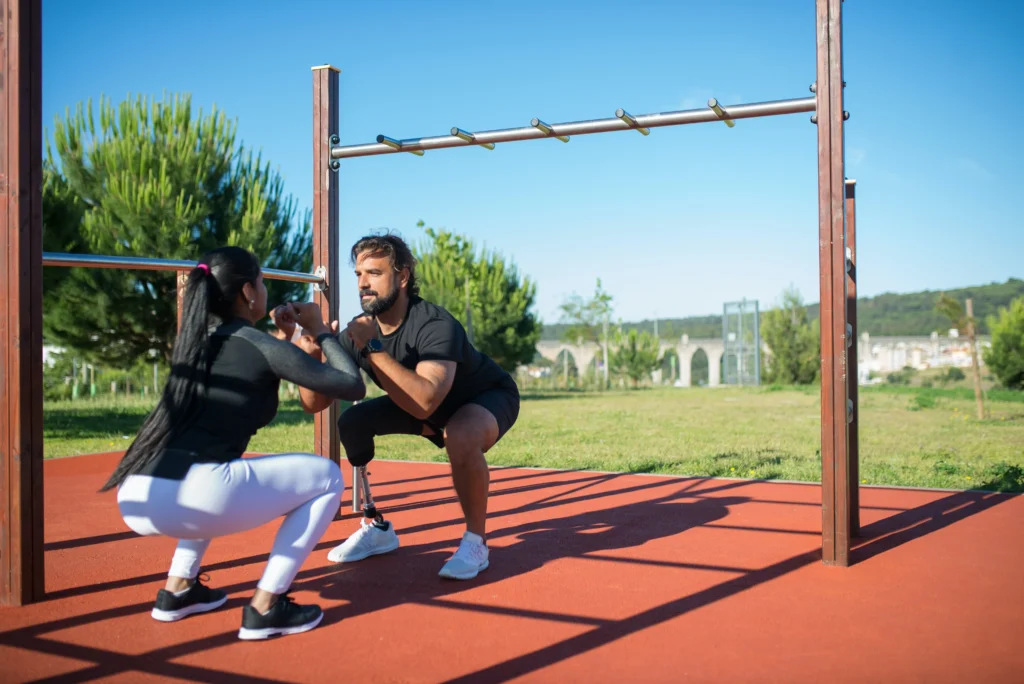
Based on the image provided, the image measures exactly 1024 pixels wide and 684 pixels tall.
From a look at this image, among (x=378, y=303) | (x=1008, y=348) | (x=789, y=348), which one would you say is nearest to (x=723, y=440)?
(x=378, y=303)

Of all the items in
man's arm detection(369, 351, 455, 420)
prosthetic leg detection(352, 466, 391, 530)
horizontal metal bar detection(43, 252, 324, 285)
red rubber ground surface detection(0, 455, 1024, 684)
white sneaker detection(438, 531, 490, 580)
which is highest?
horizontal metal bar detection(43, 252, 324, 285)

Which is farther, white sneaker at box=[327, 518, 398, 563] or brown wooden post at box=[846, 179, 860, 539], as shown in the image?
brown wooden post at box=[846, 179, 860, 539]

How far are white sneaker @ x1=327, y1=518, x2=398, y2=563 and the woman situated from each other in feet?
3.24

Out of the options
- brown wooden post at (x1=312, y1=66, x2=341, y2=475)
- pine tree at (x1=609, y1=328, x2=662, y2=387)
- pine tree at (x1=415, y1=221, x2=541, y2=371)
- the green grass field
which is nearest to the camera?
brown wooden post at (x1=312, y1=66, x2=341, y2=475)

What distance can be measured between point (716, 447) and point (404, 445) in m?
4.06

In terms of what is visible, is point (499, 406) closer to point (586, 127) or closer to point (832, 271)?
point (586, 127)

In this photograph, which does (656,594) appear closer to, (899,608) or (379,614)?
(899,608)

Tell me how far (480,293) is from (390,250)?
26202 millimetres

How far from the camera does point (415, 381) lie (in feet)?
10.6

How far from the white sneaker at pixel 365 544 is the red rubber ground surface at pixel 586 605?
0.07 metres

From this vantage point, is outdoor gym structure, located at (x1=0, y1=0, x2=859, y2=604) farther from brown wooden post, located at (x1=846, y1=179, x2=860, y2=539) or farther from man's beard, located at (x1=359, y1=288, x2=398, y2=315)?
man's beard, located at (x1=359, y1=288, x2=398, y2=315)

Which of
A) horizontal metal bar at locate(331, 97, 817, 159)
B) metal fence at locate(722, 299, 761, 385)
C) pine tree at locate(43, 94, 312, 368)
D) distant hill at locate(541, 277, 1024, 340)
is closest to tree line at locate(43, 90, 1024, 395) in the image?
pine tree at locate(43, 94, 312, 368)

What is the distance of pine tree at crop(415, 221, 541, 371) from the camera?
97.2ft

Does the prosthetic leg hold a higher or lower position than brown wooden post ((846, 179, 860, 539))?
lower
